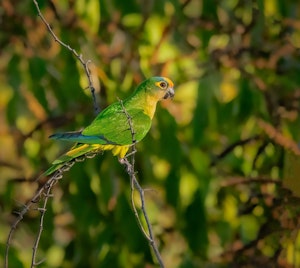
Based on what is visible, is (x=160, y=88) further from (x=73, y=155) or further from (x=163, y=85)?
(x=73, y=155)

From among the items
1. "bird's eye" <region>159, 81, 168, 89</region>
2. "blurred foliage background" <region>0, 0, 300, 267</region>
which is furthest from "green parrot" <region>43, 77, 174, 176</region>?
"blurred foliage background" <region>0, 0, 300, 267</region>

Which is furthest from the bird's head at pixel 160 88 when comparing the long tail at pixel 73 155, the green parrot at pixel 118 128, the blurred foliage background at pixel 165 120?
the blurred foliage background at pixel 165 120

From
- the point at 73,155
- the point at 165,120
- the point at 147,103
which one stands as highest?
the point at 165,120

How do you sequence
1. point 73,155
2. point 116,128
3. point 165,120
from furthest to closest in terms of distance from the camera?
1. point 165,120
2. point 116,128
3. point 73,155

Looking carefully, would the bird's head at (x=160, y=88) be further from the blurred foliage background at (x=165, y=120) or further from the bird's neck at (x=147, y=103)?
the blurred foliage background at (x=165, y=120)

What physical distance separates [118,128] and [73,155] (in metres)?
0.16

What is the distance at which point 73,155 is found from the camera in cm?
177

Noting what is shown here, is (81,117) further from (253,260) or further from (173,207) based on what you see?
(253,260)

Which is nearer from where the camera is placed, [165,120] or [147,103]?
[147,103]

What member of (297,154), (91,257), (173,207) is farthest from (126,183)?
(297,154)

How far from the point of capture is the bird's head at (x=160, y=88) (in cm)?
198

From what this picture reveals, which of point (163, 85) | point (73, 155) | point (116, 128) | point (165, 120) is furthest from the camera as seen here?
point (165, 120)

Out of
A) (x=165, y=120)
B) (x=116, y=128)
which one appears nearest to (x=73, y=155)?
(x=116, y=128)

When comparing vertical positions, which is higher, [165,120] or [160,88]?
[165,120]
